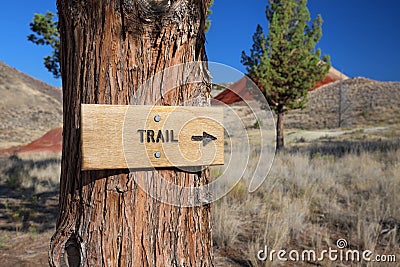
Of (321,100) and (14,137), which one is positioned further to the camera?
(321,100)

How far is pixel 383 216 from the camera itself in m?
4.32

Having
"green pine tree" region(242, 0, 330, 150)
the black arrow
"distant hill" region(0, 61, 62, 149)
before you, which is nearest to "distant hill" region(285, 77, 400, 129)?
"green pine tree" region(242, 0, 330, 150)

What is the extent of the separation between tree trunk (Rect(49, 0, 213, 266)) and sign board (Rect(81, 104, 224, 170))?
2.4 inches

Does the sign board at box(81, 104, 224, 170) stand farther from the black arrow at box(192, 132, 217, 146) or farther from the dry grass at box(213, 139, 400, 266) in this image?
the dry grass at box(213, 139, 400, 266)

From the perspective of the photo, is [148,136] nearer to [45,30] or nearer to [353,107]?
[45,30]

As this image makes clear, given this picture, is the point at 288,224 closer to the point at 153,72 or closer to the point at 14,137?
the point at 153,72

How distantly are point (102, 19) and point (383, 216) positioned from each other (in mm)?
4186

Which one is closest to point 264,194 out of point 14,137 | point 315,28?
point 315,28

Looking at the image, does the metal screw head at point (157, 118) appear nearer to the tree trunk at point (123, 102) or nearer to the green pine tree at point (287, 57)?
the tree trunk at point (123, 102)

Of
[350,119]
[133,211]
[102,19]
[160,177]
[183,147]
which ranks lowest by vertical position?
[133,211]
